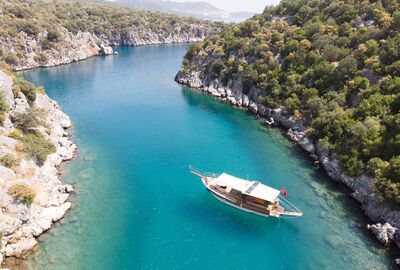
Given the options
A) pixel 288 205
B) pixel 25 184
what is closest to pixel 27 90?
pixel 25 184

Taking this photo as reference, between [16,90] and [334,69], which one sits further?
[334,69]

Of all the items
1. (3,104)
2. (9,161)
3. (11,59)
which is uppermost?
(3,104)

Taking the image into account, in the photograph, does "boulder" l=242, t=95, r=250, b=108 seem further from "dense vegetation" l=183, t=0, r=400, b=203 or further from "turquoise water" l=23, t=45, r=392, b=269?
"turquoise water" l=23, t=45, r=392, b=269

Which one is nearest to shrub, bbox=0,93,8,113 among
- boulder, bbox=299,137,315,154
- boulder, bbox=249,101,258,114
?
boulder, bbox=299,137,315,154

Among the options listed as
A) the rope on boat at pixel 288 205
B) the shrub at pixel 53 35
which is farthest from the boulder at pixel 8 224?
the shrub at pixel 53 35

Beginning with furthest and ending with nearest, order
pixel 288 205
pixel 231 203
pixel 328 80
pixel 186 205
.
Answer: pixel 328 80
pixel 288 205
pixel 186 205
pixel 231 203

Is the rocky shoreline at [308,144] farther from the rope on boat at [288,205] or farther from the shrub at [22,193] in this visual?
the shrub at [22,193]

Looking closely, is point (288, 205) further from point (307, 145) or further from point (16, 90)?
point (16, 90)
